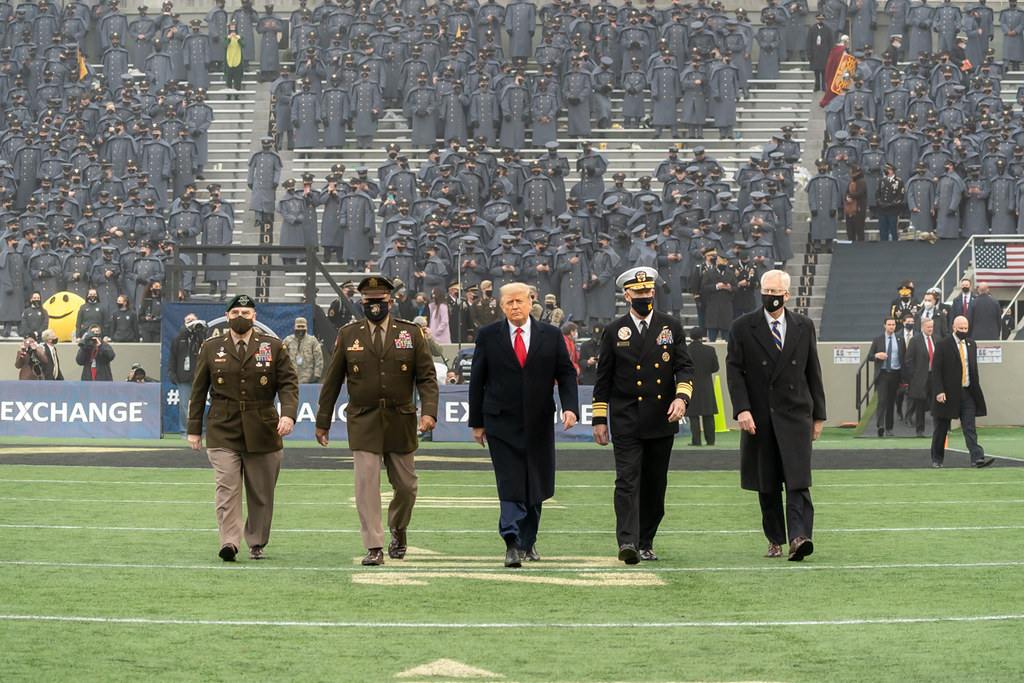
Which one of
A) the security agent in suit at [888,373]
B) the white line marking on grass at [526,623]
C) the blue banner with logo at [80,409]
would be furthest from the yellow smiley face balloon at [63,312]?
the white line marking on grass at [526,623]

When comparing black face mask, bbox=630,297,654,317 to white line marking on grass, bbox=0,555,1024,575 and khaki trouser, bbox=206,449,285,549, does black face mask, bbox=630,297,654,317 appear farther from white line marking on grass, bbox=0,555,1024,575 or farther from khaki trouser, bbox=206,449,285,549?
khaki trouser, bbox=206,449,285,549

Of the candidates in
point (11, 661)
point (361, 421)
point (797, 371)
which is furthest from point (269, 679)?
point (797, 371)

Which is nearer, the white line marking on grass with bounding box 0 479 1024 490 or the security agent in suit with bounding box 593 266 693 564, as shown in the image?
the security agent in suit with bounding box 593 266 693 564

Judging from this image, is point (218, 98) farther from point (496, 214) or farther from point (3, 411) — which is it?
point (3, 411)

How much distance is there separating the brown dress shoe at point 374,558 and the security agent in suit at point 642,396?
1.54 metres

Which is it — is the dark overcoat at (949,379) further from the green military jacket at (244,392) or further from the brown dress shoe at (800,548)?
the green military jacket at (244,392)

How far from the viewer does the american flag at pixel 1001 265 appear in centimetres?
3038

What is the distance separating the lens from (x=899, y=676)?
7.39m

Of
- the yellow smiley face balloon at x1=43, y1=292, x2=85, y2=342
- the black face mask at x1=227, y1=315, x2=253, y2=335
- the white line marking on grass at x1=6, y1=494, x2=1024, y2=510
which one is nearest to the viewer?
the black face mask at x1=227, y1=315, x2=253, y2=335

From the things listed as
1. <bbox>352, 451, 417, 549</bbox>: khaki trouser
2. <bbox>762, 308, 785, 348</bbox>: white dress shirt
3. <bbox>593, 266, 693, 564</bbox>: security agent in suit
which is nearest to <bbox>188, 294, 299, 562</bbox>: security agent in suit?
<bbox>352, 451, 417, 549</bbox>: khaki trouser

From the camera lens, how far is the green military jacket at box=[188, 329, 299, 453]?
11.6 meters

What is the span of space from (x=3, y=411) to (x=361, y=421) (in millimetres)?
16174

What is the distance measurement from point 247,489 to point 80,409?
A: 1494cm

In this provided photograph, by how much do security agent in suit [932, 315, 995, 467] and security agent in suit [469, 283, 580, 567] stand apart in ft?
29.6
